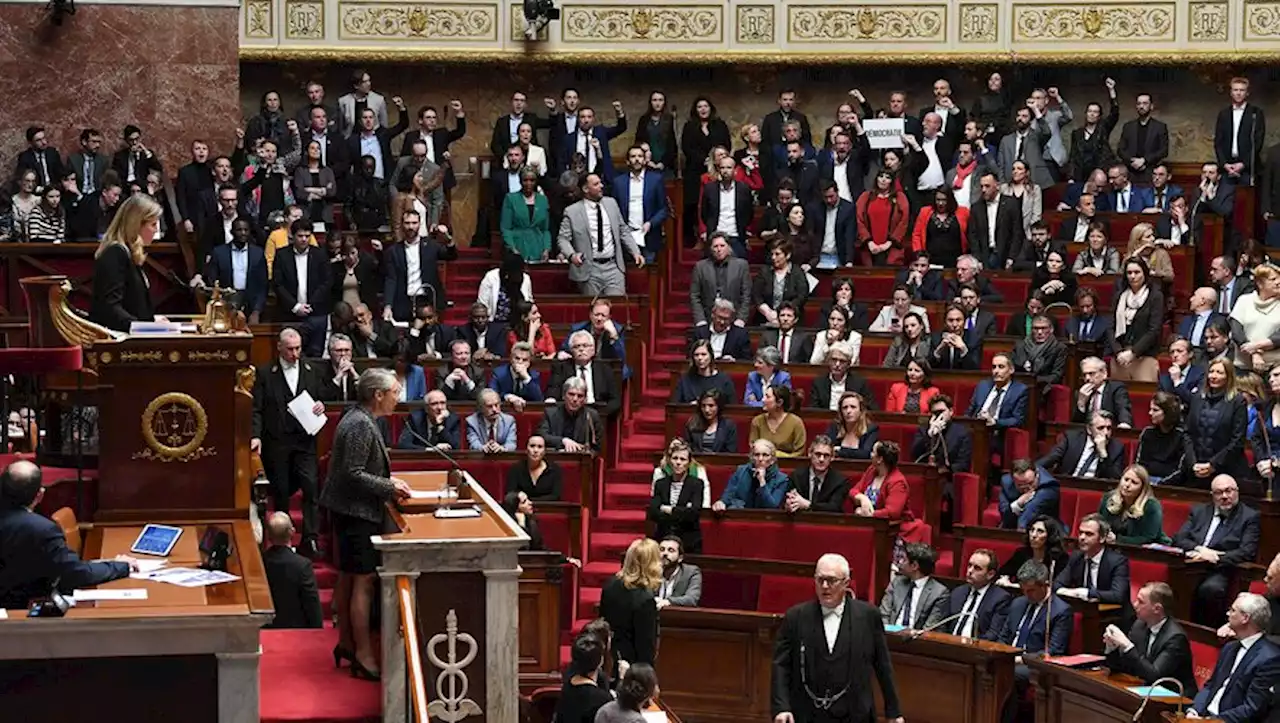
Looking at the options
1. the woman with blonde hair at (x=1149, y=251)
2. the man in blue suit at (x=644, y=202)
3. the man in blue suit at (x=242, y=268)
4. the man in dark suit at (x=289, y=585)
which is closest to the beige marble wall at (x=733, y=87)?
the man in blue suit at (x=644, y=202)

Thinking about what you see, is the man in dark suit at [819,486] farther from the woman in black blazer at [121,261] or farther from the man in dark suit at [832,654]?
the woman in black blazer at [121,261]

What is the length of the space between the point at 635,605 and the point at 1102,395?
3.53 metres

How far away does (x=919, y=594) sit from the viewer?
318 inches

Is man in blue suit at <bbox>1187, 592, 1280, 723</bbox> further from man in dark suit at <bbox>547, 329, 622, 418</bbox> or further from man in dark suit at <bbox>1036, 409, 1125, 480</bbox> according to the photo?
man in dark suit at <bbox>547, 329, 622, 418</bbox>

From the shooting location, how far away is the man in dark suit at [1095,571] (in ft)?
25.8

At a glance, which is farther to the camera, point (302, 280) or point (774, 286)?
point (774, 286)

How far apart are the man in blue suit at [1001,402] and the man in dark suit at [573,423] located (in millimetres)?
1781

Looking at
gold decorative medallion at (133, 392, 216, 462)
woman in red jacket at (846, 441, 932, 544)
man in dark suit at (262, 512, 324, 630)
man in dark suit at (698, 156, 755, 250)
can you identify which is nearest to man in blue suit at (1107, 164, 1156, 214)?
man in dark suit at (698, 156, 755, 250)

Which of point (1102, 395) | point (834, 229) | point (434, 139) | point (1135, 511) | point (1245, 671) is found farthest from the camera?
point (434, 139)

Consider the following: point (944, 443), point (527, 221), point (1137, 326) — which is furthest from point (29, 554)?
point (527, 221)

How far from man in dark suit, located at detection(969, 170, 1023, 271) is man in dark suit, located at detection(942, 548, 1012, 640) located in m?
4.02

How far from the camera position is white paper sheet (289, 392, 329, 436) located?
→ 848cm

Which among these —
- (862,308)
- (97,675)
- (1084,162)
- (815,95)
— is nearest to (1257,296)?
(862,308)

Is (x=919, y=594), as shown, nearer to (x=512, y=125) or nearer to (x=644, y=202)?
(x=644, y=202)
